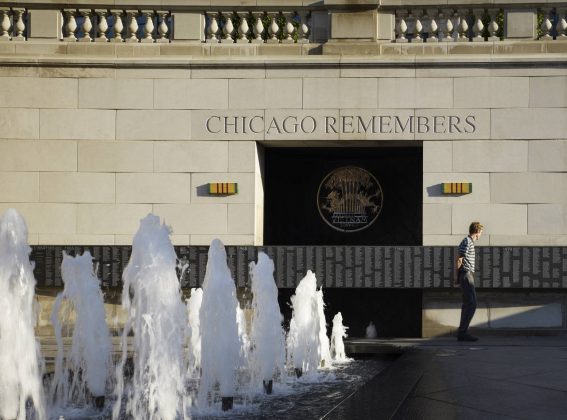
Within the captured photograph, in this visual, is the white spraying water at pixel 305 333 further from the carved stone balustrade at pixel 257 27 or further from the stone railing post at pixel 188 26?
the stone railing post at pixel 188 26

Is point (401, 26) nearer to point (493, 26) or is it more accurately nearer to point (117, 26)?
point (493, 26)

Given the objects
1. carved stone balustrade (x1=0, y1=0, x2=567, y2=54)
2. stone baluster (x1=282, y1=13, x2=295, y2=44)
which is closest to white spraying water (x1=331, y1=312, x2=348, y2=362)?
carved stone balustrade (x1=0, y1=0, x2=567, y2=54)

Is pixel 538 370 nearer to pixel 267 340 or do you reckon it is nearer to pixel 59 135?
pixel 267 340

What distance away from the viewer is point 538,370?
1054 cm

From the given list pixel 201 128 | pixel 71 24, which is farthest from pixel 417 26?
pixel 71 24

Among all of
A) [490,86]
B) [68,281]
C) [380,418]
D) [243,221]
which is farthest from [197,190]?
[380,418]

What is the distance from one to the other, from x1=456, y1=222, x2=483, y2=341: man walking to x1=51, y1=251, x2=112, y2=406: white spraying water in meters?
6.82

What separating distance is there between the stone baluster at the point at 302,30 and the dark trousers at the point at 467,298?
5.13 m

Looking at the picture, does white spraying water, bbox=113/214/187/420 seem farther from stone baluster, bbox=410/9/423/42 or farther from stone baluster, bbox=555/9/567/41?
stone baluster, bbox=555/9/567/41

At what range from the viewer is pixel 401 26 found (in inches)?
640

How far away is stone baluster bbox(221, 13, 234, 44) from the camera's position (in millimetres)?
16438

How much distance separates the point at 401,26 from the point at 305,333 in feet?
21.5

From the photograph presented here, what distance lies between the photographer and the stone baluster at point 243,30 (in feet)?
53.9

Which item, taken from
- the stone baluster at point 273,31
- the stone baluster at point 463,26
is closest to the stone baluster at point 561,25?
the stone baluster at point 463,26
